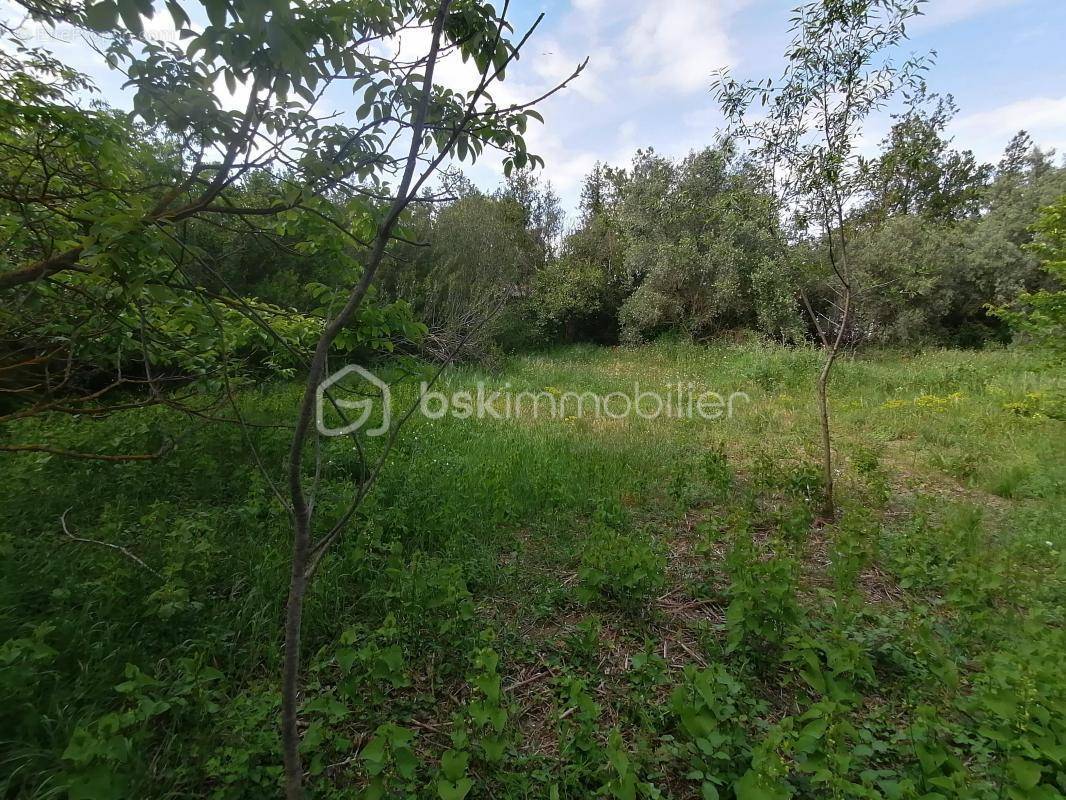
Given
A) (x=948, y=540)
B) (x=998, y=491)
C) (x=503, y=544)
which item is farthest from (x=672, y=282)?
(x=503, y=544)

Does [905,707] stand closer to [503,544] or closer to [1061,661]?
[1061,661]

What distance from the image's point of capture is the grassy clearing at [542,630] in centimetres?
139

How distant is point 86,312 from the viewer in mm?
2232

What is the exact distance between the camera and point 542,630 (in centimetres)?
221

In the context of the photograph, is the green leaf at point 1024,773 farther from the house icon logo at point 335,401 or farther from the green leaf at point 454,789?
the house icon logo at point 335,401

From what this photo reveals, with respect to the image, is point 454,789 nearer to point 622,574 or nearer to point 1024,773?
point 622,574

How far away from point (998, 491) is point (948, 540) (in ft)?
5.20

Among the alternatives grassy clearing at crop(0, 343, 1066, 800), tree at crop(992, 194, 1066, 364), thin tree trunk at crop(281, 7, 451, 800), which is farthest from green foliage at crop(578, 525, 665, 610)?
tree at crop(992, 194, 1066, 364)

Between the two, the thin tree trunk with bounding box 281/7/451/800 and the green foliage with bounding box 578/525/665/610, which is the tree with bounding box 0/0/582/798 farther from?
the green foliage with bounding box 578/525/665/610

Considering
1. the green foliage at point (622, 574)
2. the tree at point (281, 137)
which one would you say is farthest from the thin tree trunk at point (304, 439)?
the green foliage at point (622, 574)

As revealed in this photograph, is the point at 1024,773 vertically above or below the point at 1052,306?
Answer: below

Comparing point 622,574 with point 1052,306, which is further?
point 1052,306

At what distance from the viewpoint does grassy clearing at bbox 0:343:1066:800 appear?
54.9 inches

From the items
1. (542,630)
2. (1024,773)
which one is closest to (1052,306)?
(1024,773)
